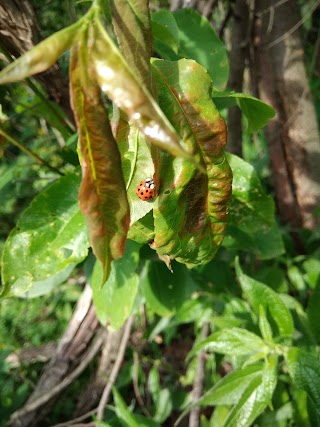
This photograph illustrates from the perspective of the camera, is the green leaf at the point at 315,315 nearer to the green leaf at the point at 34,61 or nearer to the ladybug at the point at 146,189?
the ladybug at the point at 146,189

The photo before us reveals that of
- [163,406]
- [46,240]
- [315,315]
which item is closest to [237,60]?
[315,315]

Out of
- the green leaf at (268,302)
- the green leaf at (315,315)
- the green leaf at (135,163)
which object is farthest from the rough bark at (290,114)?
the green leaf at (135,163)

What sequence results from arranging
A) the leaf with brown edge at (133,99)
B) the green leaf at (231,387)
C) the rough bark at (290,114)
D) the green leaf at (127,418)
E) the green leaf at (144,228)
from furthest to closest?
the rough bark at (290,114) < the green leaf at (127,418) < the green leaf at (231,387) < the green leaf at (144,228) < the leaf with brown edge at (133,99)

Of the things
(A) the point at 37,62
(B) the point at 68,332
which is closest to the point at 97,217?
(A) the point at 37,62

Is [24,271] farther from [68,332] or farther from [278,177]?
[278,177]

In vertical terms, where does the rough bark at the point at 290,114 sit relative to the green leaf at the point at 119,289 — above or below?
below

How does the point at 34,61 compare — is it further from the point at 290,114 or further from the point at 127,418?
the point at 290,114

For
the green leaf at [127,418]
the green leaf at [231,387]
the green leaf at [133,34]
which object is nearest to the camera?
the green leaf at [133,34]
